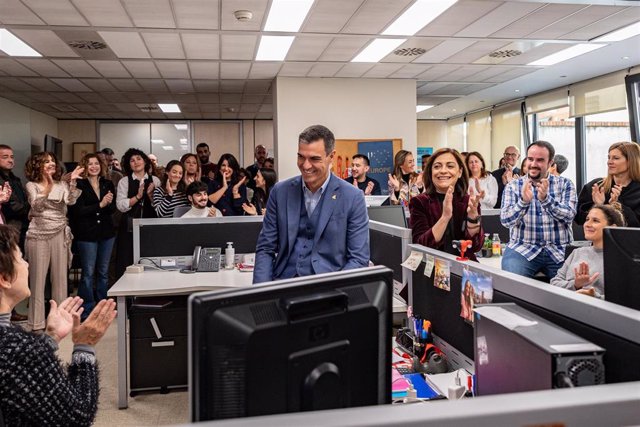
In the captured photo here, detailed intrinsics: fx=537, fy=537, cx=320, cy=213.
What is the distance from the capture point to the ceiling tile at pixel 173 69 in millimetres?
6590

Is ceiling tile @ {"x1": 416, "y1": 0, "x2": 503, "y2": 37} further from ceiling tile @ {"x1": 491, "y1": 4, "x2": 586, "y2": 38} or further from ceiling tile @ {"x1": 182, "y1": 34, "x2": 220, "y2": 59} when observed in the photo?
ceiling tile @ {"x1": 182, "y1": 34, "x2": 220, "y2": 59}

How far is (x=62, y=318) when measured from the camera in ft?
5.34

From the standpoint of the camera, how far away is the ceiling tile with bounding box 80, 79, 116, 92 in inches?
302

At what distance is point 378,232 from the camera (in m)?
2.79

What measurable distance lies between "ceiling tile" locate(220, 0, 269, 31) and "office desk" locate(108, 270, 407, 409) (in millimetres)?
2354

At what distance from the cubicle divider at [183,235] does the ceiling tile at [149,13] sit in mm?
1932

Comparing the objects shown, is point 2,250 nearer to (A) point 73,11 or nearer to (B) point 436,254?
(B) point 436,254

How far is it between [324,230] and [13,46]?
5050 millimetres

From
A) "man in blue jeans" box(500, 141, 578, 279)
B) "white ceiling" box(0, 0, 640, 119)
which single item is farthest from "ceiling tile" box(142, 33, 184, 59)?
"man in blue jeans" box(500, 141, 578, 279)

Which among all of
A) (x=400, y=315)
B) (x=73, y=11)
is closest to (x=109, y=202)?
(x=73, y=11)

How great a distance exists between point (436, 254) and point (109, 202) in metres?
3.85

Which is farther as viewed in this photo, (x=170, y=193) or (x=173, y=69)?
(x=173, y=69)

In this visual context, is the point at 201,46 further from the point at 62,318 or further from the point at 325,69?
the point at 62,318

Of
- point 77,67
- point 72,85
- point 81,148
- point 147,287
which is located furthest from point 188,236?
point 81,148
